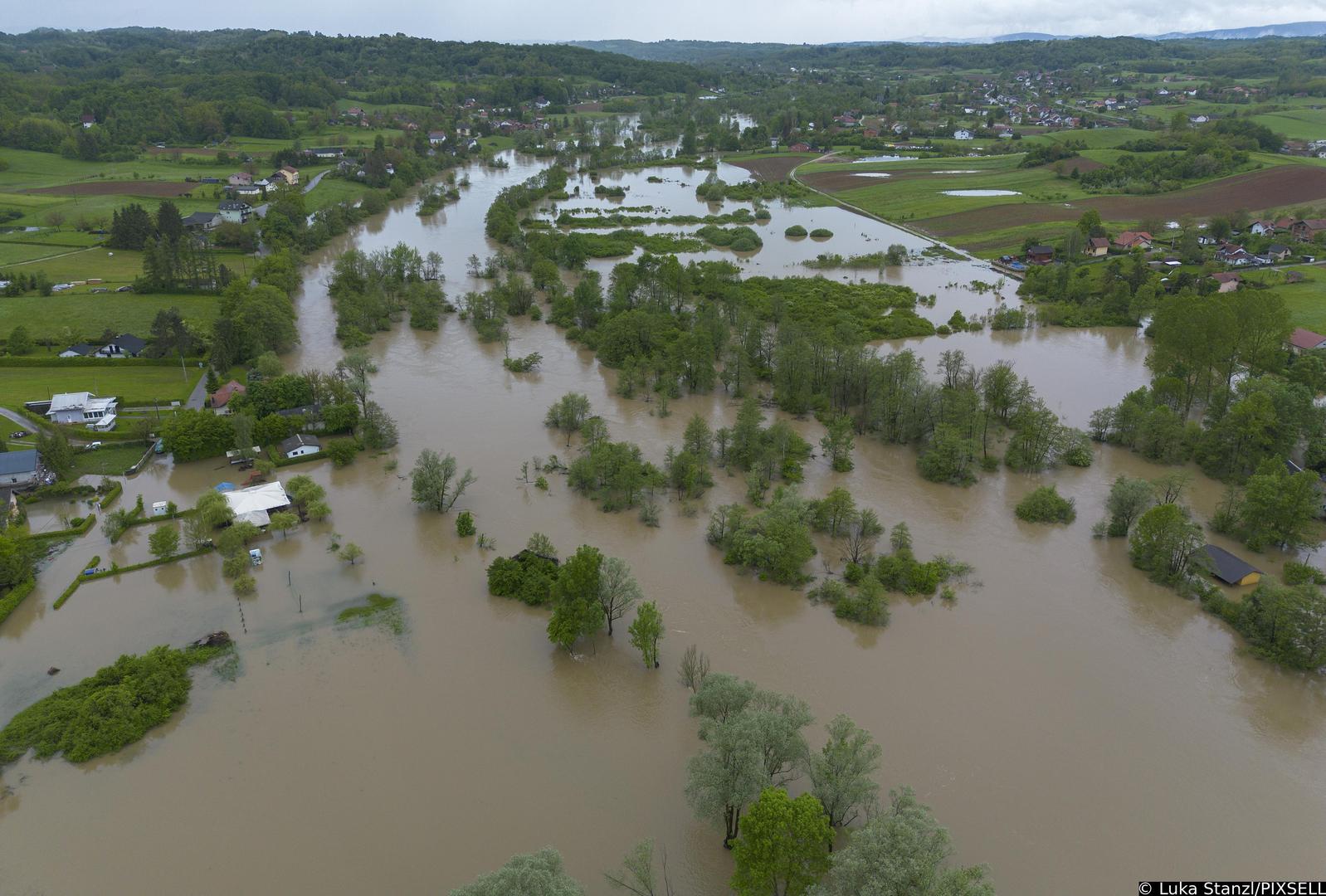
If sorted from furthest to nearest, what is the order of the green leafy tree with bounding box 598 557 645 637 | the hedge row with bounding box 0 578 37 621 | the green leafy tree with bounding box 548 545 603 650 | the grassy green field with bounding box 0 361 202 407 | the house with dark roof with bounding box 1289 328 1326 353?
the house with dark roof with bounding box 1289 328 1326 353 → the grassy green field with bounding box 0 361 202 407 → the hedge row with bounding box 0 578 37 621 → the green leafy tree with bounding box 598 557 645 637 → the green leafy tree with bounding box 548 545 603 650

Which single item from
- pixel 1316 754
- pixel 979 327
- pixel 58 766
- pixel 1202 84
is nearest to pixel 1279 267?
pixel 979 327

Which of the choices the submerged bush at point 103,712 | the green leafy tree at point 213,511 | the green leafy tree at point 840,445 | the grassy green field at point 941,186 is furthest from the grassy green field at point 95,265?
the grassy green field at point 941,186

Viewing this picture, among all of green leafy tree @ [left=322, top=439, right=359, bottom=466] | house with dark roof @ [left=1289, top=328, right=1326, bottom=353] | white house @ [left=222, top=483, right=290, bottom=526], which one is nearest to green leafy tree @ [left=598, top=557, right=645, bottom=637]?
white house @ [left=222, top=483, right=290, bottom=526]

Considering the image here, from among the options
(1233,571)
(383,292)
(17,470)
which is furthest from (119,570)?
(1233,571)

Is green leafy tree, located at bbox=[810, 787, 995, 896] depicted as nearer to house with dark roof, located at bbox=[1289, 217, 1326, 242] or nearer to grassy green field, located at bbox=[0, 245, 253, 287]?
grassy green field, located at bbox=[0, 245, 253, 287]

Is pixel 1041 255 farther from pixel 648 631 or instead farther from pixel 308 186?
pixel 308 186
